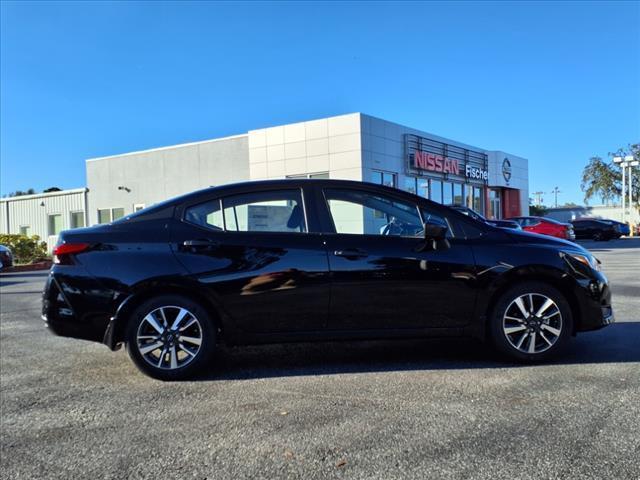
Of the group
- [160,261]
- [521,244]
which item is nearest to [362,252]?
[521,244]

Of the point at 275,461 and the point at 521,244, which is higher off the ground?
the point at 521,244

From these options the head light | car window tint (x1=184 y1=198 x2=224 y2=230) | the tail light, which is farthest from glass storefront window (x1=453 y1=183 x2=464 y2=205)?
the tail light

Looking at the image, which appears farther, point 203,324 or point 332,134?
point 332,134

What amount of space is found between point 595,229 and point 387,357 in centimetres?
3149

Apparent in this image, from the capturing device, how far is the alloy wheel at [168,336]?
422cm

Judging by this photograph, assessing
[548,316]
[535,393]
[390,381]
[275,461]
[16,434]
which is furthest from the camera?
[548,316]

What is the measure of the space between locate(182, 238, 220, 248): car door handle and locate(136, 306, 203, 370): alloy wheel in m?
0.53

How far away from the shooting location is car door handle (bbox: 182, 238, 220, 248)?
4.32m

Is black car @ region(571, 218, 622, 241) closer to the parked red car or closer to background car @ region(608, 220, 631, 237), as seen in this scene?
background car @ region(608, 220, 631, 237)

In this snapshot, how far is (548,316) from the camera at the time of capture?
4430 millimetres

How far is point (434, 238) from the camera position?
4.41 m

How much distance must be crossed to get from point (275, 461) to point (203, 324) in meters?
1.67

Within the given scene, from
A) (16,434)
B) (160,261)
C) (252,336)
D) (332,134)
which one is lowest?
(16,434)

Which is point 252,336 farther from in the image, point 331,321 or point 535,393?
point 535,393
